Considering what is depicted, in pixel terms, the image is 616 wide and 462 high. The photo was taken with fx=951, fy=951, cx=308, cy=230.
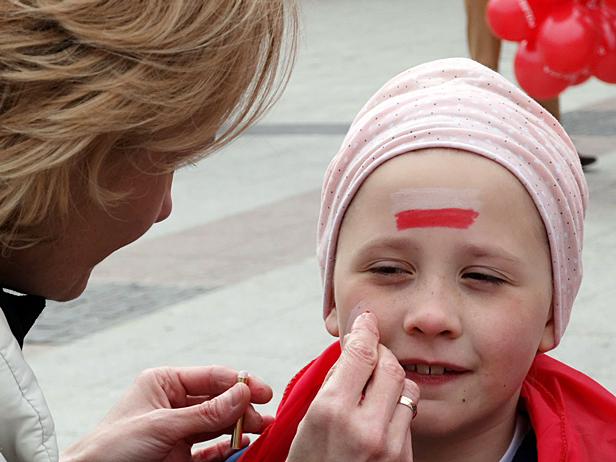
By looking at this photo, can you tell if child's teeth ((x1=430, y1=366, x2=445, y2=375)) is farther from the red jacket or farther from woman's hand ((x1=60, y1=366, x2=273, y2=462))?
woman's hand ((x1=60, y1=366, x2=273, y2=462))

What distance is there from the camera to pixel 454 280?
1.74 m

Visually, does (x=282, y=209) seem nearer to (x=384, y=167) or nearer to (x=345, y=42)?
(x=384, y=167)

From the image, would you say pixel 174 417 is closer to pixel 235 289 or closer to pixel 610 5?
pixel 235 289

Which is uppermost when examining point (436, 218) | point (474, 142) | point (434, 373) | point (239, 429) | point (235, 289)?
point (474, 142)

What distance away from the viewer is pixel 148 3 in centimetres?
147

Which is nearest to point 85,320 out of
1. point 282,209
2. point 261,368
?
point 261,368

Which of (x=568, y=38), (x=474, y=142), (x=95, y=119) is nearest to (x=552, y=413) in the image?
(x=474, y=142)

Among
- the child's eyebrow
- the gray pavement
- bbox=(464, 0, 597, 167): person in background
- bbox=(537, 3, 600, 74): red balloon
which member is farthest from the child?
bbox=(464, 0, 597, 167): person in background

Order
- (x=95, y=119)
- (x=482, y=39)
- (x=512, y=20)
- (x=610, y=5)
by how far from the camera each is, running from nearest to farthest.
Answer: (x=95, y=119) < (x=610, y=5) < (x=512, y=20) < (x=482, y=39)

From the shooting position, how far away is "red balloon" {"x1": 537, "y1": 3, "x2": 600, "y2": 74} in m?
4.74

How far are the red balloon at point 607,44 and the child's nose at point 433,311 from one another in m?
3.53

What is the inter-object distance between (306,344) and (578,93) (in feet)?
21.4

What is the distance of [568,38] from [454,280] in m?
3.35

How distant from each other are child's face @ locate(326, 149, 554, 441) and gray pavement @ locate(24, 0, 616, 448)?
1.37ft
